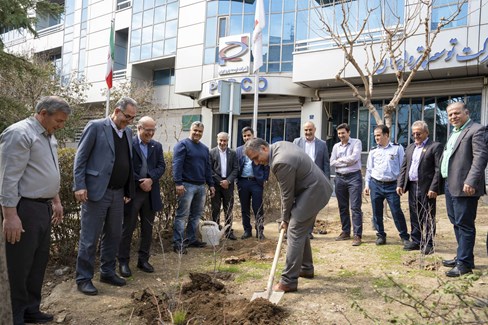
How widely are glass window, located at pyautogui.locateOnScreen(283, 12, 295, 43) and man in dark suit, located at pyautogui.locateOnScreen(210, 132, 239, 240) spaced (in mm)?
13386

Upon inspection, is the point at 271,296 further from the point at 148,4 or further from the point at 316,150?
the point at 148,4

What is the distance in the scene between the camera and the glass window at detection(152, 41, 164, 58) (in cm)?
2394

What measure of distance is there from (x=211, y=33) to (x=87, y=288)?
19018mm

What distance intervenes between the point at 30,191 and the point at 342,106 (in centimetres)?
1662

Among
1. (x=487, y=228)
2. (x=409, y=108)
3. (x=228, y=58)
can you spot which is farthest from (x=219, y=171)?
→ (x=228, y=58)

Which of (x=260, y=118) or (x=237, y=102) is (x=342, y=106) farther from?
(x=237, y=102)

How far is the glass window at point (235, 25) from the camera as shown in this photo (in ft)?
67.5

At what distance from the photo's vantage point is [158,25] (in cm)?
2420

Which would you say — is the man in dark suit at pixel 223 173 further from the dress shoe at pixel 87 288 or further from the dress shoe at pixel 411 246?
the dress shoe at pixel 87 288

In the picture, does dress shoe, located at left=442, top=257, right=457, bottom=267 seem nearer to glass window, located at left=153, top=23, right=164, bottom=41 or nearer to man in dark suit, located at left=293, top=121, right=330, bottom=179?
man in dark suit, located at left=293, top=121, right=330, bottom=179

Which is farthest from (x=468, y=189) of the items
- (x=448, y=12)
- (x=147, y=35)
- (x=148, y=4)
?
(x=148, y=4)

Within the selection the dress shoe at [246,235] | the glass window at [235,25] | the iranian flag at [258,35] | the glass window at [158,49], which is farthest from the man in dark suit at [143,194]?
the glass window at [158,49]

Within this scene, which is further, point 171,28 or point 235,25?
point 171,28

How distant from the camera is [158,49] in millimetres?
24109
